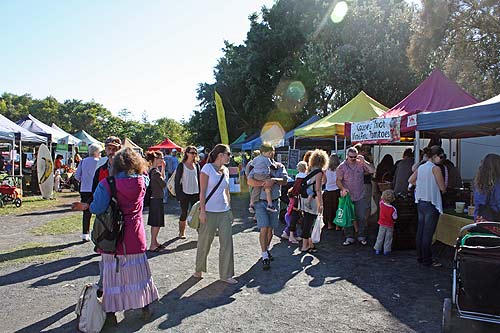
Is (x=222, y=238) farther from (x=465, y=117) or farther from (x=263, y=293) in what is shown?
(x=465, y=117)

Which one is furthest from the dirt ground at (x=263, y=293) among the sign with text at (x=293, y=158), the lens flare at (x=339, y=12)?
the lens flare at (x=339, y=12)

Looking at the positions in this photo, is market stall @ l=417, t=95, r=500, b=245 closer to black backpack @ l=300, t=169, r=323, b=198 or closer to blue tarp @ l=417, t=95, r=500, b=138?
blue tarp @ l=417, t=95, r=500, b=138

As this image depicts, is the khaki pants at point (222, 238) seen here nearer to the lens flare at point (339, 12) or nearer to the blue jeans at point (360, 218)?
the blue jeans at point (360, 218)

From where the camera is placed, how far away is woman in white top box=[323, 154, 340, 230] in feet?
28.6

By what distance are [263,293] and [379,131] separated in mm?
4766

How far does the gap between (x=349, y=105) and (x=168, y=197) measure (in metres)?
8.04

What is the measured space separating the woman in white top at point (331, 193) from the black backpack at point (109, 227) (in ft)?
18.4

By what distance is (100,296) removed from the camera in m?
4.10

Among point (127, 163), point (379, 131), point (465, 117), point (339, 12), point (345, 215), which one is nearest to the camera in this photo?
point (127, 163)

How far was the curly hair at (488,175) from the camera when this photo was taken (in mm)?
4930

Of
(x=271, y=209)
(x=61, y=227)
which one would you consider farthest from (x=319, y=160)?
(x=61, y=227)

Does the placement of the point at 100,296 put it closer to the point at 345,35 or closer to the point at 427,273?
the point at 427,273

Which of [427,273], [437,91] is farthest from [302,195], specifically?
[437,91]

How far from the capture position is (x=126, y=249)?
388 cm
